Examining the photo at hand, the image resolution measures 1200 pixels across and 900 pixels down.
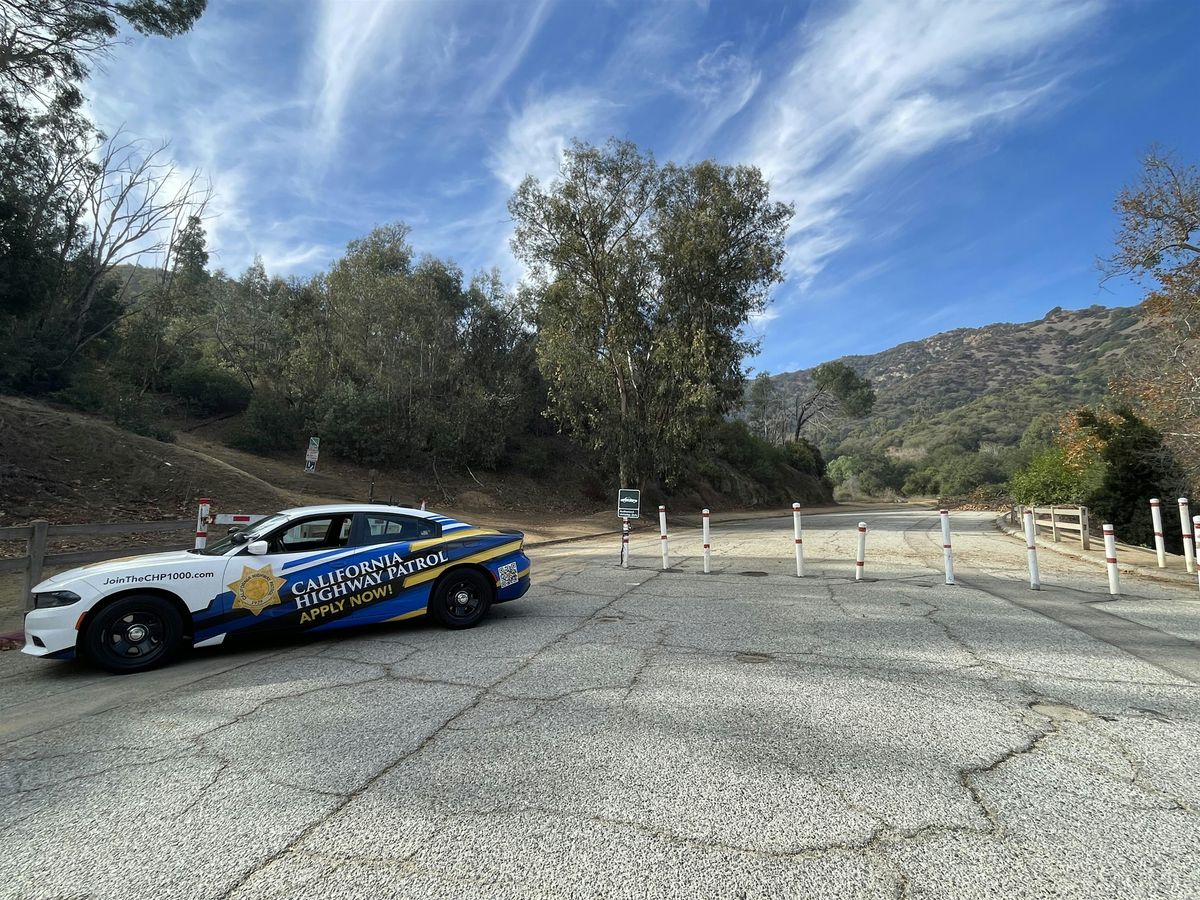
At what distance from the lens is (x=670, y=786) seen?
3.28 metres

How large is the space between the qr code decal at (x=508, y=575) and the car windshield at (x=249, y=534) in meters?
2.38

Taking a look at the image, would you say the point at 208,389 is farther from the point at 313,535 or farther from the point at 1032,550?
the point at 1032,550

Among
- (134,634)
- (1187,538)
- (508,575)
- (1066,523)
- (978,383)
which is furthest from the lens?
(978,383)

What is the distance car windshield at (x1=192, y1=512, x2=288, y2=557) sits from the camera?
21.0 feet

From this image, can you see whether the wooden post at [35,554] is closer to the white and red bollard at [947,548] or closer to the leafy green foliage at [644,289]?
the white and red bollard at [947,548]

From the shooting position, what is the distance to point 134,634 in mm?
5828

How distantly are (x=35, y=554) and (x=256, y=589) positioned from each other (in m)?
4.42

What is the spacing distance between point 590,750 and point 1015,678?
3686mm

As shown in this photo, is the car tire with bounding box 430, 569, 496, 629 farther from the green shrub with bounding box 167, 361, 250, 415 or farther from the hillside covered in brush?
the hillside covered in brush

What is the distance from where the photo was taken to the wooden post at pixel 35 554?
8.20m

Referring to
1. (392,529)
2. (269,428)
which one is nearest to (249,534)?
(392,529)

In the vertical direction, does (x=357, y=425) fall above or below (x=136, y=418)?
above

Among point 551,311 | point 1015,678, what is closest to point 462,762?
point 1015,678

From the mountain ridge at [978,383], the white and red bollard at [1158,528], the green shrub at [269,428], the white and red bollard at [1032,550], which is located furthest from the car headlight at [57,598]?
the mountain ridge at [978,383]
